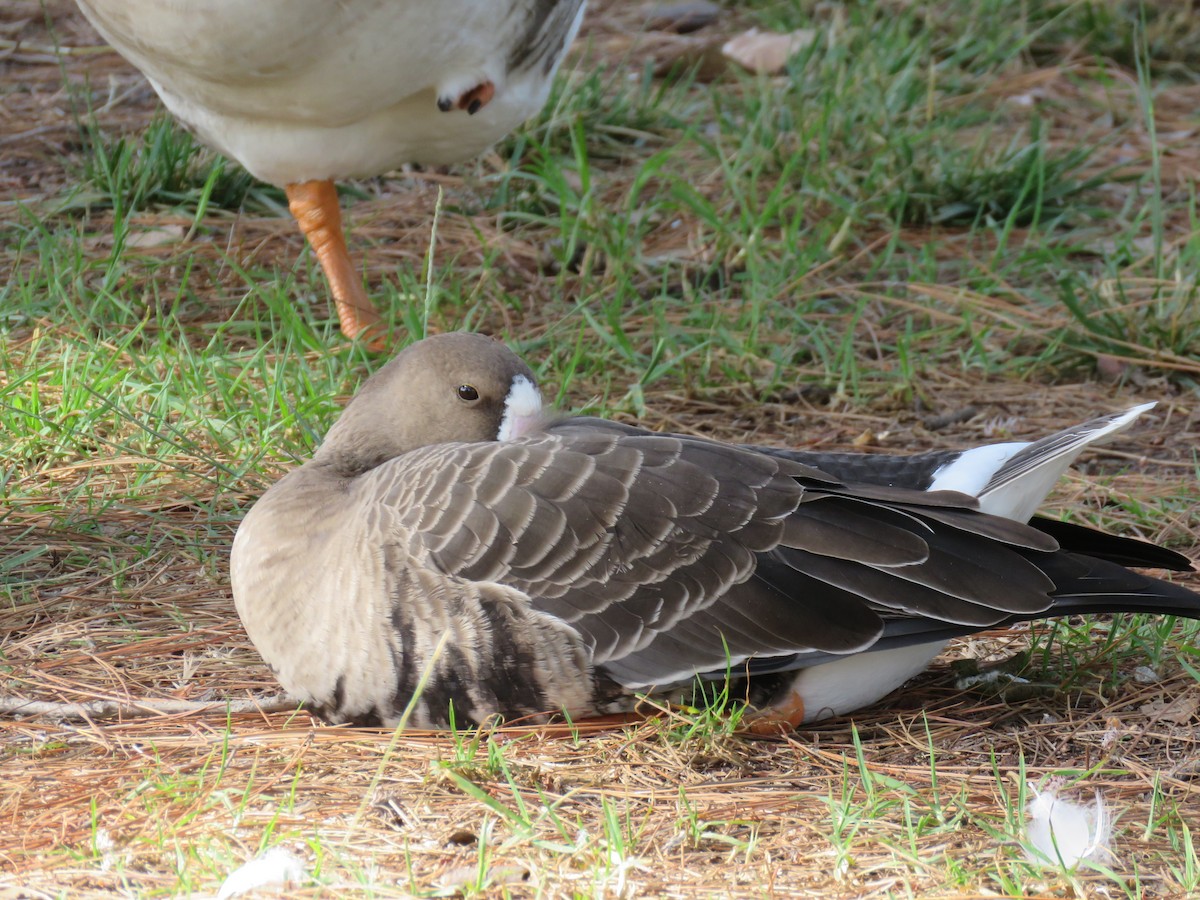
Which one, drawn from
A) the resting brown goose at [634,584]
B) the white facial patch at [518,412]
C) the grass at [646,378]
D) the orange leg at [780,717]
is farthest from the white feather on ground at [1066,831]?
the white facial patch at [518,412]

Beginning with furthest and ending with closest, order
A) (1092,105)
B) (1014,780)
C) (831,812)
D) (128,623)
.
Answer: (1092,105)
(128,623)
(1014,780)
(831,812)

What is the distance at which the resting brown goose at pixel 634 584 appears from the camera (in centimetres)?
251

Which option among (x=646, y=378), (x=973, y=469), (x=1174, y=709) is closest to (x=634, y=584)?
(x=973, y=469)

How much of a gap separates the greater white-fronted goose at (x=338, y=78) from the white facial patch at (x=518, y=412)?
4.01 ft

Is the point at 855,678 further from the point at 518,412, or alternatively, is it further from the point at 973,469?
the point at 518,412

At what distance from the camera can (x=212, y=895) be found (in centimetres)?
202

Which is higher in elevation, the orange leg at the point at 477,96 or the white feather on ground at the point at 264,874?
the orange leg at the point at 477,96

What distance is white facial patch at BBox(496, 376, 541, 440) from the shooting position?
9.83ft

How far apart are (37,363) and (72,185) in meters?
1.40

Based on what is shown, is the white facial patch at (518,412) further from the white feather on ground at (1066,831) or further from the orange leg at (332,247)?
the orange leg at (332,247)

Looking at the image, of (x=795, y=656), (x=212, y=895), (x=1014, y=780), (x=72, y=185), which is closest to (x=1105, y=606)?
(x=1014, y=780)

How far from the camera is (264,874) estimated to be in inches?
80.0

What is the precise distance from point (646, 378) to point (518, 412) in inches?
47.9

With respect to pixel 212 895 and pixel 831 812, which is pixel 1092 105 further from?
pixel 212 895
